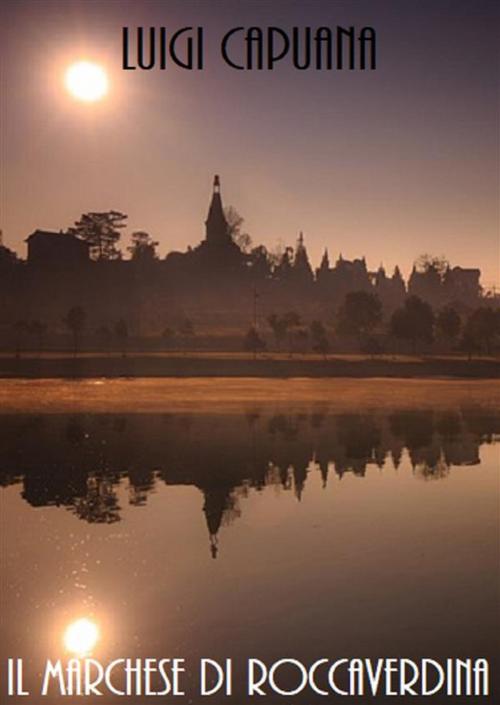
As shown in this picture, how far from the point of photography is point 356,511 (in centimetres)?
1703

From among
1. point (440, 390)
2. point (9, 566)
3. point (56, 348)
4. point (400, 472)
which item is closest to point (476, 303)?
point (56, 348)

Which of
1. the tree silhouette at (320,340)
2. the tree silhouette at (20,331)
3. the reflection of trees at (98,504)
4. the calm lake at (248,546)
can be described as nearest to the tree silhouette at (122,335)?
the tree silhouette at (20,331)

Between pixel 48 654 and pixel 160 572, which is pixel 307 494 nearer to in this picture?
pixel 160 572

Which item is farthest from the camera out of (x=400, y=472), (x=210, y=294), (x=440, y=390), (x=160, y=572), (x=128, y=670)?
(x=210, y=294)

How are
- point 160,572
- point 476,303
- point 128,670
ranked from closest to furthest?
point 128,670 → point 160,572 → point 476,303

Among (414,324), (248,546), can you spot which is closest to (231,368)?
(414,324)

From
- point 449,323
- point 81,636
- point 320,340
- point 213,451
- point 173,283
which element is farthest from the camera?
point 173,283

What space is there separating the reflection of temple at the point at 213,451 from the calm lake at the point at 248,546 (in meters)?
0.09

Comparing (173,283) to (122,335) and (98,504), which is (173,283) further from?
(98,504)

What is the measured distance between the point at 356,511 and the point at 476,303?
157791mm

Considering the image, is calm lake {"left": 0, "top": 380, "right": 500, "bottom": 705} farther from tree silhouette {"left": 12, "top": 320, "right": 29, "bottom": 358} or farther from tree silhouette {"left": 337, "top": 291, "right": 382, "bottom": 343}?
tree silhouette {"left": 337, "top": 291, "right": 382, "bottom": 343}

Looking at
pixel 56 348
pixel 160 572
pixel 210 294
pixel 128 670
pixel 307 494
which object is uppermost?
pixel 210 294

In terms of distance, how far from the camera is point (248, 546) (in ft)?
47.6

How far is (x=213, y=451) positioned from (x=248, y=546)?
9317 millimetres
